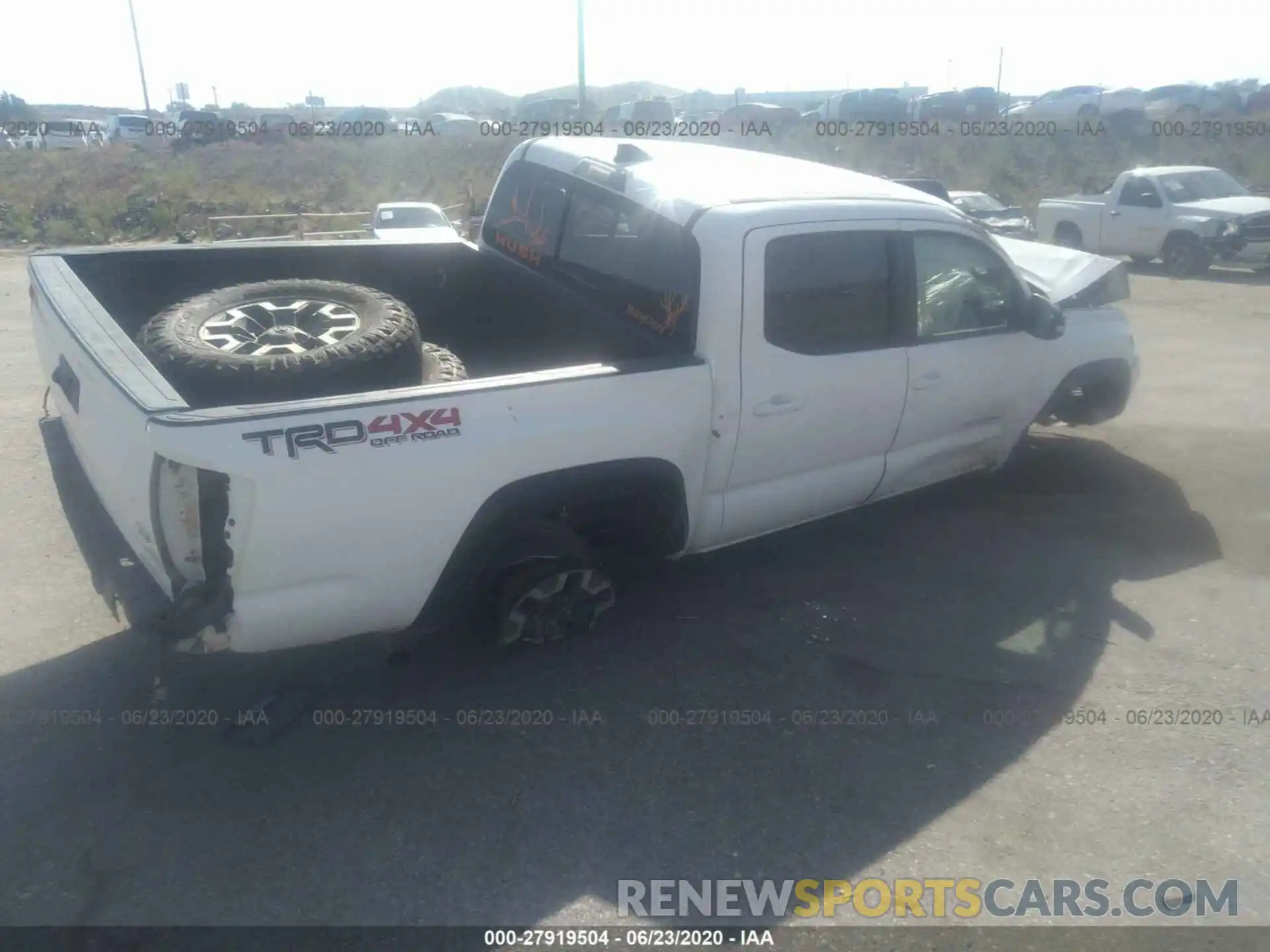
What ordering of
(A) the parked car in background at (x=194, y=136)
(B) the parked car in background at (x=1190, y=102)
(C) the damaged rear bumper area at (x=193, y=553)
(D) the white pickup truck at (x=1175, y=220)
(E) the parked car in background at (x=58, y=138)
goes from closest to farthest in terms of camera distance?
(C) the damaged rear bumper area at (x=193, y=553), (D) the white pickup truck at (x=1175, y=220), (A) the parked car in background at (x=194, y=136), (E) the parked car in background at (x=58, y=138), (B) the parked car in background at (x=1190, y=102)

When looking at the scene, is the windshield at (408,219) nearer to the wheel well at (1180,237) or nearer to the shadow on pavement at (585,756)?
the wheel well at (1180,237)

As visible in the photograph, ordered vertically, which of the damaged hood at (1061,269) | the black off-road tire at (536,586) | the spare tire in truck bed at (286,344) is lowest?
the black off-road tire at (536,586)

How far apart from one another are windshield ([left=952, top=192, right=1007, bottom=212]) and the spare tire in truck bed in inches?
636

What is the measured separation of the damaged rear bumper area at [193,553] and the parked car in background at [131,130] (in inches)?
1827

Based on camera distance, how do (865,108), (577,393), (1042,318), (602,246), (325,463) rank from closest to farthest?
(325,463) < (577,393) < (602,246) < (1042,318) < (865,108)

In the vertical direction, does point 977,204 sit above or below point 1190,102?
below

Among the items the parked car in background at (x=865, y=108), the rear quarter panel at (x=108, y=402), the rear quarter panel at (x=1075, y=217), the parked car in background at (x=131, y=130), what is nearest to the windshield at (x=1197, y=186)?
the rear quarter panel at (x=1075, y=217)

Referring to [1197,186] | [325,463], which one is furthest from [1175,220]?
[325,463]

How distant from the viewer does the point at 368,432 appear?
3.26 metres

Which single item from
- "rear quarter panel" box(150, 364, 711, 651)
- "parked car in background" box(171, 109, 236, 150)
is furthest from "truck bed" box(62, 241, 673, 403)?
"parked car in background" box(171, 109, 236, 150)

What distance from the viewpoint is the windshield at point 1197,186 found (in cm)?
1691

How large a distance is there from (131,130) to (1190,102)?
4864 centimetres

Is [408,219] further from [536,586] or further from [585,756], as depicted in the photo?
[585,756]

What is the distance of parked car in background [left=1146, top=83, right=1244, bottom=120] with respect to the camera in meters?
42.7
